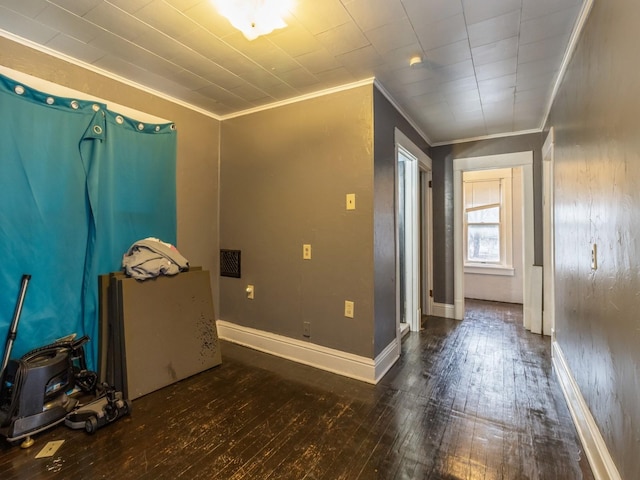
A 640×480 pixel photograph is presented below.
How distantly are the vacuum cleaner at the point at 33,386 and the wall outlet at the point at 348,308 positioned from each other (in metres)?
1.89

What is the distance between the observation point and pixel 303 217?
9.20ft

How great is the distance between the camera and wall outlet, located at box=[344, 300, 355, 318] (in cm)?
256

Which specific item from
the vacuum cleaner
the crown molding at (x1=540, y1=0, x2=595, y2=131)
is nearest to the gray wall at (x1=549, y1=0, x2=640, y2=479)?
the crown molding at (x1=540, y1=0, x2=595, y2=131)

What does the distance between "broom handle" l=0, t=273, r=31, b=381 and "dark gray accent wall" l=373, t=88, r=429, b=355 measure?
2.37 metres

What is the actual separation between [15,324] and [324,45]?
2.62 m

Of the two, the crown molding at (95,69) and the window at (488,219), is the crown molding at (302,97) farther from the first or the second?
the window at (488,219)

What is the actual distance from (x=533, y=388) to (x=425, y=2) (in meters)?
2.72

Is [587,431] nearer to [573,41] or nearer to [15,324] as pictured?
[573,41]

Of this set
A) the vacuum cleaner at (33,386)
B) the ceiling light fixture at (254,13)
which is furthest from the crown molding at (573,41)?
the vacuum cleaner at (33,386)

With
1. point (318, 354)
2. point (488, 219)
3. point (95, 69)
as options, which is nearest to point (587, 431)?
point (318, 354)

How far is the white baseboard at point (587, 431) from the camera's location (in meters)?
1.38

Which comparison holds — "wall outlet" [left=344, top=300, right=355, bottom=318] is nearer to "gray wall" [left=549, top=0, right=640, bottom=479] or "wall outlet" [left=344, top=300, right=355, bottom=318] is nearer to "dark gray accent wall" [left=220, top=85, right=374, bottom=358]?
"dark gray accent wall" [left=220, top=85, right=374, bottom=358]

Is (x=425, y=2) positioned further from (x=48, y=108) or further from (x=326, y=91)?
(x=48, y=108)

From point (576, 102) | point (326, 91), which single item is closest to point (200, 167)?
point (326, 91)
